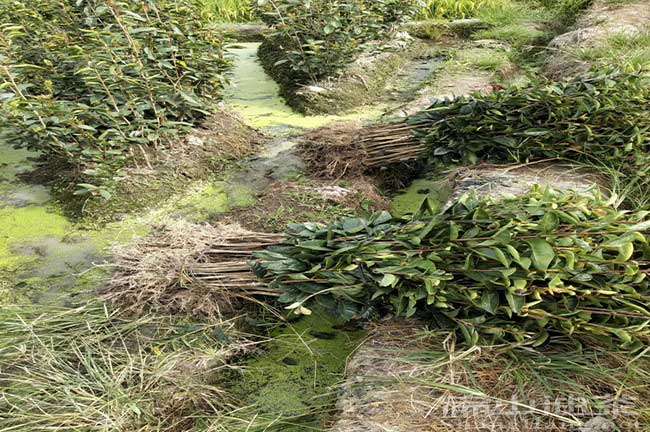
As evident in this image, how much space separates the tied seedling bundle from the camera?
1449 mm

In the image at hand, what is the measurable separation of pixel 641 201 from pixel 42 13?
3.73 metres

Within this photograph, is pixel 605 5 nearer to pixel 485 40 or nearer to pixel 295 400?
pixel 485 40

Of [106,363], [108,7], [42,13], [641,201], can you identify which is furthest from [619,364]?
[42,13]

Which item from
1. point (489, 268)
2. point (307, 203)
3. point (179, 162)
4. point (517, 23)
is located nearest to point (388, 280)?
point (489, 268)

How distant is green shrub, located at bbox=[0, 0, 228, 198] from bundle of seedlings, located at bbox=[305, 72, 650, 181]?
4.52ft

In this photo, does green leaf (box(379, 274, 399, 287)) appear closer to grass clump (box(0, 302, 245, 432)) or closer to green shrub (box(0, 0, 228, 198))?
grass clump (box(0, 302, 245, 432))

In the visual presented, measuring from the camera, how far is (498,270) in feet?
4.87

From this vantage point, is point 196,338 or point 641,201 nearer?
point 196,338

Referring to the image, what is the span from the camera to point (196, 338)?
73.3 inches

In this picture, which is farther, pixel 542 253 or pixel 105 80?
pixel 105 80

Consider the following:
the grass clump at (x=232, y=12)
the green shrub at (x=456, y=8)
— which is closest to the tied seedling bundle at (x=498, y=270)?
the green shrub at (x=456, y=8)

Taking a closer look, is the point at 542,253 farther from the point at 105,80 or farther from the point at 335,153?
the point at 105,80

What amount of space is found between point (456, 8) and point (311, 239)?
547 centimetres

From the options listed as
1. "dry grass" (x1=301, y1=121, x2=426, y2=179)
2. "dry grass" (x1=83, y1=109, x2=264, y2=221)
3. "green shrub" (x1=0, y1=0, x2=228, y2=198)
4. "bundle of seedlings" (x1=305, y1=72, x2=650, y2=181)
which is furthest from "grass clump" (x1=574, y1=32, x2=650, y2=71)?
"green shrub" (x1=0, y1=0, x2=228, y2=198)
